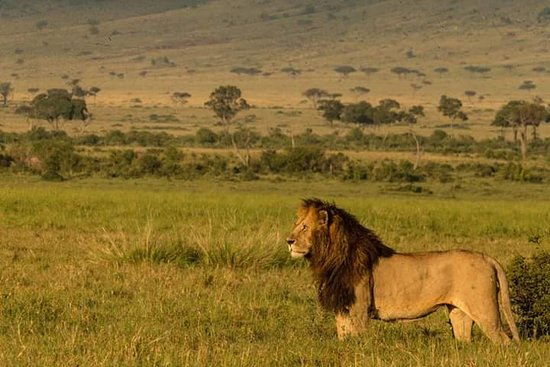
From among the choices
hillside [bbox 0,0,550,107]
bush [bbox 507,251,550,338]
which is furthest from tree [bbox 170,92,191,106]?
bush [bbox 507,251,550,338]

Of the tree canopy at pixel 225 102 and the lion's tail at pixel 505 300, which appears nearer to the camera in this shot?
the lion's tail at pixel 505 300

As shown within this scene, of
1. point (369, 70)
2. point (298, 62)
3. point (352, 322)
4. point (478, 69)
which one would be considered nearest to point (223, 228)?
point (352, 322)

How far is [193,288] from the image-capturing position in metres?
12.1

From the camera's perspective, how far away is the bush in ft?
33.0

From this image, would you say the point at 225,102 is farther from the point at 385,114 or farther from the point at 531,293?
the point at 531,293

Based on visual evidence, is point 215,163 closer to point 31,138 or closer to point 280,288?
point 31,138

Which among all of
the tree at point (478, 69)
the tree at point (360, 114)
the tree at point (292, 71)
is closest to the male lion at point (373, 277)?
the tree at point (360, 114)

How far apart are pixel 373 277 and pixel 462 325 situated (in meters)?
0.74

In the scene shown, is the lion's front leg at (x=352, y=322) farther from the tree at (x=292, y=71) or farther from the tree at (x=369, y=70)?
the tree at (x=369, y=70)

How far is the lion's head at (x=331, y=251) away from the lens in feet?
28.7

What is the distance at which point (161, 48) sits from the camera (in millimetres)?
193250

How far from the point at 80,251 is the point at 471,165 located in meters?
35.6

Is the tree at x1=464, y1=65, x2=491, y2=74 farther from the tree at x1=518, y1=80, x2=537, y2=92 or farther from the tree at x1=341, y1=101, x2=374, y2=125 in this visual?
the tree at x1=341, y1=101, x2=374, y2=125

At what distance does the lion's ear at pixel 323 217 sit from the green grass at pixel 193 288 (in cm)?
87
